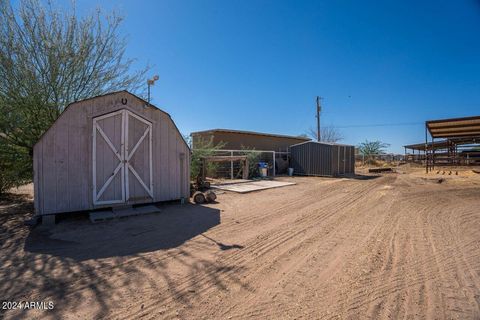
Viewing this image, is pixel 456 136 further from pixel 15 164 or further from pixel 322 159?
pixel 15 164

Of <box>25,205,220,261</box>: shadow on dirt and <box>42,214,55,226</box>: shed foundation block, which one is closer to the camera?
<box>25,205,220,261</box>: shadow on dirt

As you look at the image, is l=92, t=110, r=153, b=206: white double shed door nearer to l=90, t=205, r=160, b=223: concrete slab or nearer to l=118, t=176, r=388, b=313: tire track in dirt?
l=90, t=205, r=160, b=223: concrete slab

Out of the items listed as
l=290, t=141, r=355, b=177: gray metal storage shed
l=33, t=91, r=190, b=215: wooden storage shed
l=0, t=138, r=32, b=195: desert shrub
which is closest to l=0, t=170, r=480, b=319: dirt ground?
l=33, t=91, r=190, b=215: wooden storage shed

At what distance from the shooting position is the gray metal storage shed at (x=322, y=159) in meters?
16.0

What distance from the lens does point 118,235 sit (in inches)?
174

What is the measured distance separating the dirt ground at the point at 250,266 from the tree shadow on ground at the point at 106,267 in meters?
0.01

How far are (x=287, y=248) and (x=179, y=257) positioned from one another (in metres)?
1.64

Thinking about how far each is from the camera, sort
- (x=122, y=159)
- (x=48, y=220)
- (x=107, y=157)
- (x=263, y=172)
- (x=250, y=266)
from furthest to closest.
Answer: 1. (x=263, y=172)
2. (x=122, y=159)
3. (x=107, y=157)
4. (x=48, y=220)
5. (x=250, y=266)

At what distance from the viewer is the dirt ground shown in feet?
7.34

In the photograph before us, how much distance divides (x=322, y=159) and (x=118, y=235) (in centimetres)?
1435

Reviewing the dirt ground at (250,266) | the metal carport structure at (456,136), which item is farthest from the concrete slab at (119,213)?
the metal carport structure at (456,136)

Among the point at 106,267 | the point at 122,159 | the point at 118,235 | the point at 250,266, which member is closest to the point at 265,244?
the point at 250,266

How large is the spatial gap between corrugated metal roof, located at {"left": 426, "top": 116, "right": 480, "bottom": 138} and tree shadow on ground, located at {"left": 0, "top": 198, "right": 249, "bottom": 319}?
533 inches

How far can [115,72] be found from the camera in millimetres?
7543
